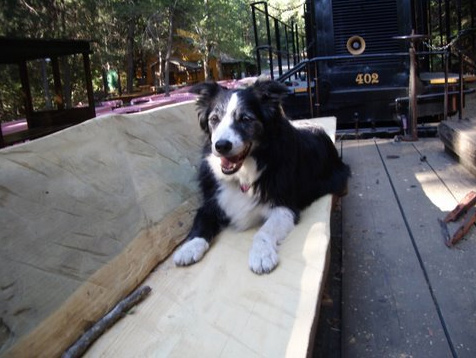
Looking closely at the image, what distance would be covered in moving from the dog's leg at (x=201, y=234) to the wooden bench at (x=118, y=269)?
0.05 m

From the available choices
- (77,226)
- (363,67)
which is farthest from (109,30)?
(77,226)

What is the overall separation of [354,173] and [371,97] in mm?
2212

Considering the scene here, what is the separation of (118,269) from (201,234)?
0.64 m

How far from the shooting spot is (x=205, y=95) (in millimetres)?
2822

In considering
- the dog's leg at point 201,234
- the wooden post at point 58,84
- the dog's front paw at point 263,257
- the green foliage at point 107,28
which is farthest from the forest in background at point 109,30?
the dog's front paw at point 263,257

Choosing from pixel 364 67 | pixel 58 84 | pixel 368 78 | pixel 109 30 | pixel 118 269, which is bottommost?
pixel 118 269

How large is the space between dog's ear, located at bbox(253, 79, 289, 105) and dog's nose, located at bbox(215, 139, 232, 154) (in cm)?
48

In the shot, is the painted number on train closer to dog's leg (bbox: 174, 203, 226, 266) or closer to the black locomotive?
the black locomotive

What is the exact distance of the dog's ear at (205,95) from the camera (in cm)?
279

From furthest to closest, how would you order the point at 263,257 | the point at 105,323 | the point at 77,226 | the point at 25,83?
the point at 25,83 < the point at 263,257 < the point at 77,226 < the point at 105,323

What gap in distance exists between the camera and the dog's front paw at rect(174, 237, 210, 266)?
2.15 m

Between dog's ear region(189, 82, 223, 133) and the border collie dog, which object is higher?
dog's ear region(189, 82, 223, 133)

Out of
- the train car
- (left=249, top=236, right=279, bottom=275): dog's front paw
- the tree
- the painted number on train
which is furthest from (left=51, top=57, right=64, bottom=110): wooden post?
the tree

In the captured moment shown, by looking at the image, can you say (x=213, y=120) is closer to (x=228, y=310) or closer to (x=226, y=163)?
(x=226, y=163)
